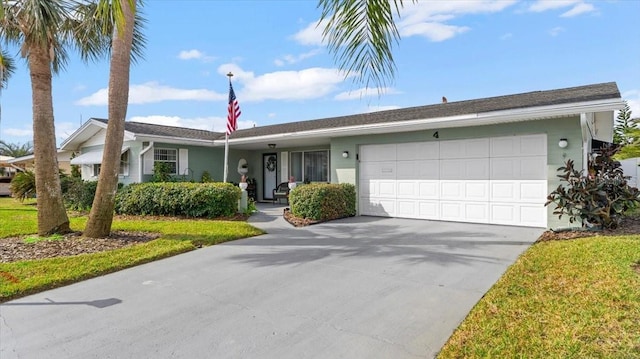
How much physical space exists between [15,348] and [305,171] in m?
13.4

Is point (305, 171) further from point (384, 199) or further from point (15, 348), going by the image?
point (15, 348)

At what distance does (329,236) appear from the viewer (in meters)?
8.41

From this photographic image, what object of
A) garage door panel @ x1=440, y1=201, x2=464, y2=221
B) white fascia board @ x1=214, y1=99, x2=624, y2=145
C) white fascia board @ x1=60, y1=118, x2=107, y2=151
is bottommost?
garage door panel @ x1=440, y1=201, x2=464, y2=221

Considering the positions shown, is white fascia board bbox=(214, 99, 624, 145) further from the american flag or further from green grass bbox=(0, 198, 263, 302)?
green grass bbox=(0, 198, 263, 302)

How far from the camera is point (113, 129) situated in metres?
7.58

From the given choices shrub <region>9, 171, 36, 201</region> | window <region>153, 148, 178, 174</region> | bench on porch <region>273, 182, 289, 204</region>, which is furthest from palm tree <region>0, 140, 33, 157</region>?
bench on porch <region>273, 182, 289, 204</region>

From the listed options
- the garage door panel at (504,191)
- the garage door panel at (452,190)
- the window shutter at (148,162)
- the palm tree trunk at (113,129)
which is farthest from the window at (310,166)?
the palm tree trunk at (113,129)

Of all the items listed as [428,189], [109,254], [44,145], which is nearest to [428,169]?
[428,189]

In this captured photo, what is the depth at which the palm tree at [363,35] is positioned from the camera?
10.9ft

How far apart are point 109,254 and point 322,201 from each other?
559cm

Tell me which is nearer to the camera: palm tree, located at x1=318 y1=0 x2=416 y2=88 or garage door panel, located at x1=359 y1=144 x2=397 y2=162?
palm tree, located at x1=318 y1=0 x2=416 y2=88

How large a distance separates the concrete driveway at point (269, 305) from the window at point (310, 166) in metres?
8.81

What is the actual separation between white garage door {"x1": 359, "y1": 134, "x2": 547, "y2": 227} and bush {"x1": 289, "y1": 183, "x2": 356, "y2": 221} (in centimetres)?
87

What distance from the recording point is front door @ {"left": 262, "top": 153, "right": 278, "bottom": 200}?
1766 cm
